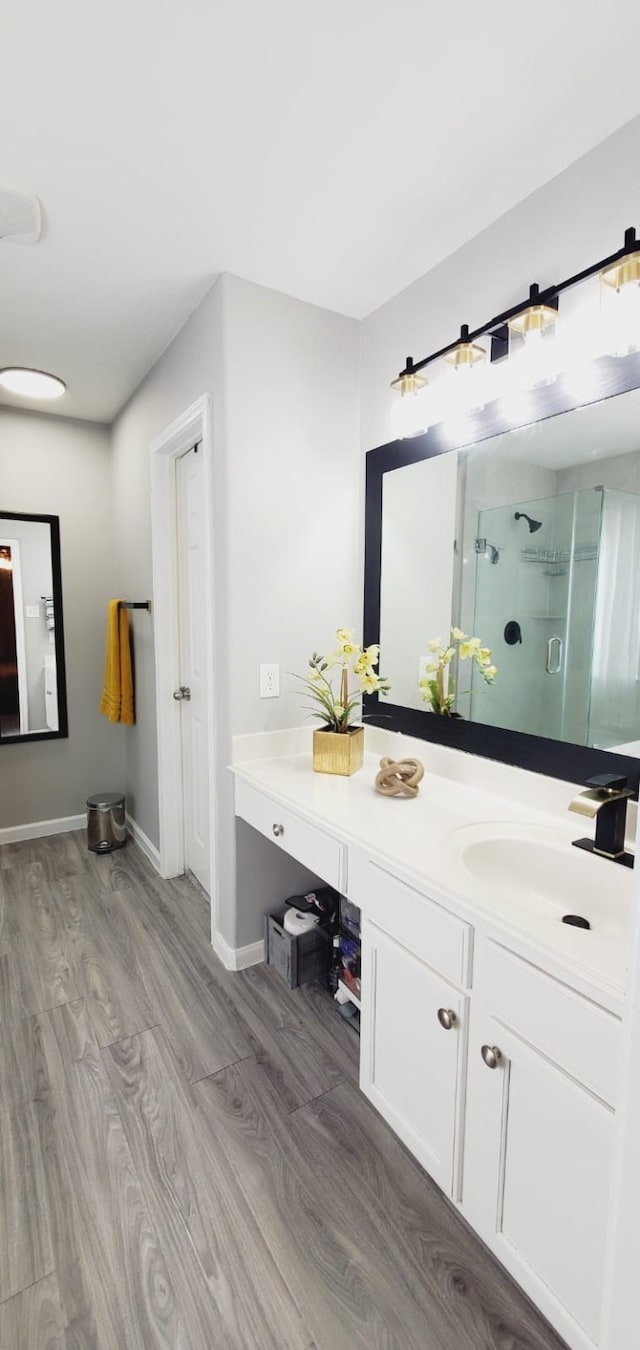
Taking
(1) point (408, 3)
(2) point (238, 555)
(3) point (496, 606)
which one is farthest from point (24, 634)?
(1) point (408, 3)

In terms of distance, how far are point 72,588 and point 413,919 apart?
2.85 m

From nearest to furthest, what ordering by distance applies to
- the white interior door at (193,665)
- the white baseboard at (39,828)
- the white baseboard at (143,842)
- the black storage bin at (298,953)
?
the black storage bin at (298,953)
the white interior door at (193,665)
the white baseboard at (143,842)
the white baseboard at (39,828)

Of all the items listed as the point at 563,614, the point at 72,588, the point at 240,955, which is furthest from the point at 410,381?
the point at 72,588

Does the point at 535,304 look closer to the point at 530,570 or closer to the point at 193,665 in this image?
the point at 530,570

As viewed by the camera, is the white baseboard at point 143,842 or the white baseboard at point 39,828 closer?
the white baseboard at point 143,842

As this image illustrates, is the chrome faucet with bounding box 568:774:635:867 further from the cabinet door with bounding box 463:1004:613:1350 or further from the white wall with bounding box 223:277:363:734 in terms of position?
the white wall with bounding box 223:277:363:734

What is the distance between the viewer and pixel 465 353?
61.9 inches

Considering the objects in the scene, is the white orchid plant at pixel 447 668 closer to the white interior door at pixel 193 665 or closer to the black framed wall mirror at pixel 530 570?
the black framed wall mirror at pixel 530 570

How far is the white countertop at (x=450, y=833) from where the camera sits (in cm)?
92

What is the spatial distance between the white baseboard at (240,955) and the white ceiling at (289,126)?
2.35 metres

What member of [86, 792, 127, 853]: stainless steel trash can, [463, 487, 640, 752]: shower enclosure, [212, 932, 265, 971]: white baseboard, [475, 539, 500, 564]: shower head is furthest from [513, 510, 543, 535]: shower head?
[86, 792, 127, 853]: stainless steel trash can

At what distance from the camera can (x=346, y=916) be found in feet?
6.29

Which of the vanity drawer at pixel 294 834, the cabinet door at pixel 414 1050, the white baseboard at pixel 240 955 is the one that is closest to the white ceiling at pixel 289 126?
the vanity drawer at pixel 294 834

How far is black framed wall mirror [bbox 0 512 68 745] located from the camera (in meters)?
3.10
